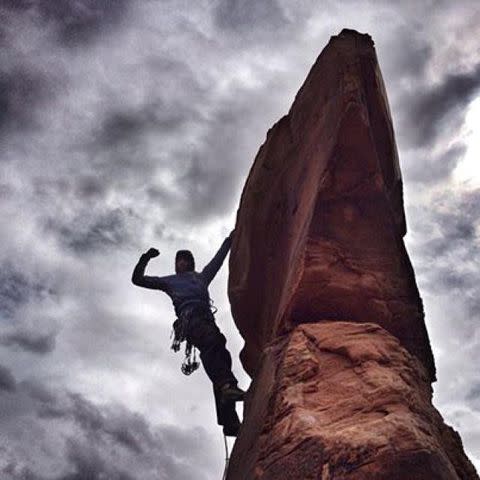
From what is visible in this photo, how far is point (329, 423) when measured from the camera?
6879mm

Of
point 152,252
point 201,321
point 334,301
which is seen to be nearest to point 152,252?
point 152,252

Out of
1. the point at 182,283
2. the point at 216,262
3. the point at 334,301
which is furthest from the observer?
the point at 216,262

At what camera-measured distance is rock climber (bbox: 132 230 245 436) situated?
10484mm

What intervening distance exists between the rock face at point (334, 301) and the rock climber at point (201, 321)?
61 centimetres

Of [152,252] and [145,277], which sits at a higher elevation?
[152,252]

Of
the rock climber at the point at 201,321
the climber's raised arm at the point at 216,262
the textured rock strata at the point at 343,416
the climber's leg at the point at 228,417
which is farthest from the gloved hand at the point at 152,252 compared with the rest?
the textured rock strata at the point at 343,416

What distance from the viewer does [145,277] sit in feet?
39.7

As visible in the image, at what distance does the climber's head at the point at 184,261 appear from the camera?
1249cm

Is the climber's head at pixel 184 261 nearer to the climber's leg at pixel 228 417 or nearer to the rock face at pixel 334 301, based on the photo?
the rock face at pixel 334 301

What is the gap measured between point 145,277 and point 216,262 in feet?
4.70

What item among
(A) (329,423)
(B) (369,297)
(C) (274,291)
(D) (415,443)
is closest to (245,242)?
(C) (274,291)

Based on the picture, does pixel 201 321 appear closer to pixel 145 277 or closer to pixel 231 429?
pixel 145 277

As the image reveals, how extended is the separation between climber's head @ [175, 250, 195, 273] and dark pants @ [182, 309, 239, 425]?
4.56 ft

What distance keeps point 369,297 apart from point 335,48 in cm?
415
